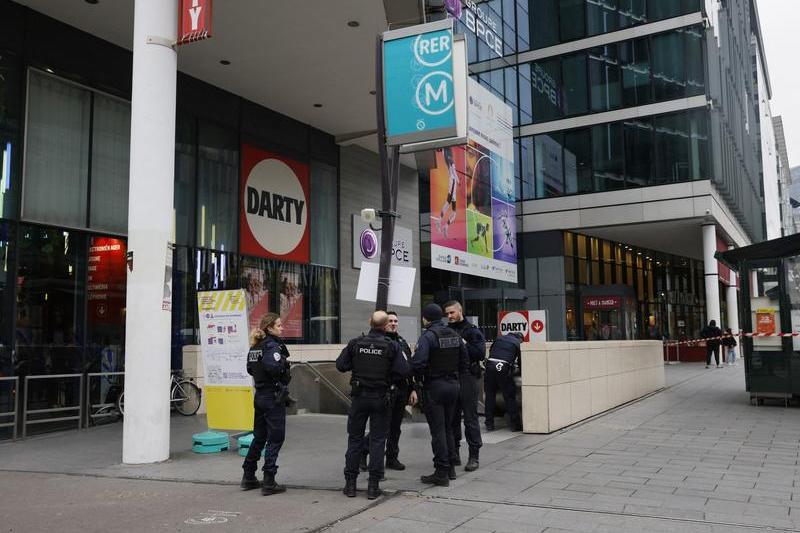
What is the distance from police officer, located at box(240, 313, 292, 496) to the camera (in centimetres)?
709

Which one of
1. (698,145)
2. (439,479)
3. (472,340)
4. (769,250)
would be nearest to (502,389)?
(472,340)

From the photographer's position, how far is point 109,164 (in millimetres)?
14180

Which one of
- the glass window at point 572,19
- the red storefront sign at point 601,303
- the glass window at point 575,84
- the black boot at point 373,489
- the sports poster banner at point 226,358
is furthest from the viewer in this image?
the glass window at point 572,19

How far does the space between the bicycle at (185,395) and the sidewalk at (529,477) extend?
153cm

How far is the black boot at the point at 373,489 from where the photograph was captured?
6.76m

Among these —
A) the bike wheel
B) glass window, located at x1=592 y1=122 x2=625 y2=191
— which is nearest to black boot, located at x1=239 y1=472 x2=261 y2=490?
the bike wheel

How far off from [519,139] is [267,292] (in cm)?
2021

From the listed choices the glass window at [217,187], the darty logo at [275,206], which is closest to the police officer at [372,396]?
the glass window at [217,187]

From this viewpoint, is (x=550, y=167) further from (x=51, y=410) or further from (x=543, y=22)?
(x=51, y=410)

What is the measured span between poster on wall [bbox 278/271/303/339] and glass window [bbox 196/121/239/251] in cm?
214

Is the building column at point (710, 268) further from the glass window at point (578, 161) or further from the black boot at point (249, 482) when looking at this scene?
the black boot at point (249, 482)

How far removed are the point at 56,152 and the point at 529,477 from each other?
415 inches

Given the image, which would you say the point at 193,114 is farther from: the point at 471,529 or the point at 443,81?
the point at 471,529

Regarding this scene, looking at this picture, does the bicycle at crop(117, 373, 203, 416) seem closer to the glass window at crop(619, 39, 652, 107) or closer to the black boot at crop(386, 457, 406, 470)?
the black boot at crop(386, 457, 406, 470)
